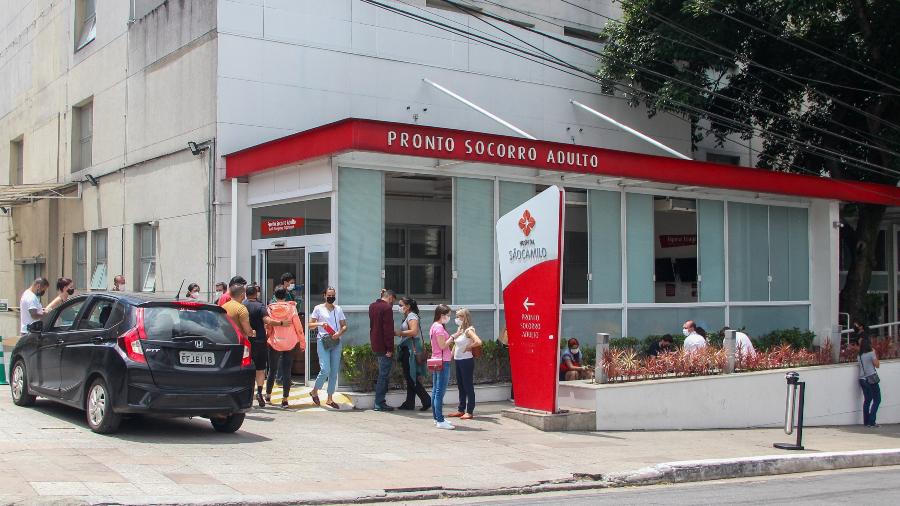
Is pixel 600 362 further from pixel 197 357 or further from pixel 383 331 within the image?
pixel 197 357

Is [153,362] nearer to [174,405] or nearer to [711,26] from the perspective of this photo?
[174,405]

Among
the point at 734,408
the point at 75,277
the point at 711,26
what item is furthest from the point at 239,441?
the point at 711,26

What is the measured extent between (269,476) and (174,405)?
181 centimetres

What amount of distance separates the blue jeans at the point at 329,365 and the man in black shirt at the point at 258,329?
79 cm

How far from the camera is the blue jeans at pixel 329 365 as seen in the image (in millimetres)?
13867

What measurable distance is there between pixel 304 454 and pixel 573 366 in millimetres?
6251

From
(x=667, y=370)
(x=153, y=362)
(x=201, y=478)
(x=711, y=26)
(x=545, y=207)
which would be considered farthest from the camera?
(x=711, y=26)

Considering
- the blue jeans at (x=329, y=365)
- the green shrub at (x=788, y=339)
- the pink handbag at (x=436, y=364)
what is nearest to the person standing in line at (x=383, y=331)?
the blue jeans at (x=329, y=365)

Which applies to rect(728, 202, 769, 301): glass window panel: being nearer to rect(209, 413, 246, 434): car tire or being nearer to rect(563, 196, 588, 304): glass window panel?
rect(563, 196, 588, 304): glass window panel

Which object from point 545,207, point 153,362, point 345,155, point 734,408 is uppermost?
point 345,155

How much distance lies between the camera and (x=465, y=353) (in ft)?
44.8

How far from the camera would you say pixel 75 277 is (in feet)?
75.7

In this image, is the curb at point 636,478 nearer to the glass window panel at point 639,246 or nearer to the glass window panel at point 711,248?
the glass window panel at point 639,246

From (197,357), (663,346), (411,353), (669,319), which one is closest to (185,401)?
(197,357)
